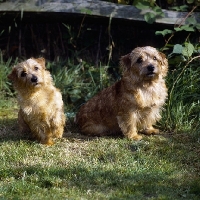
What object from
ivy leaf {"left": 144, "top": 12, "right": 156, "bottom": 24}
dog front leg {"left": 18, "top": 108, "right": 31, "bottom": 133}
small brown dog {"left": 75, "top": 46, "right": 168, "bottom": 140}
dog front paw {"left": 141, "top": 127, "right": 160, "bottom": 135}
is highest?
ivy leaf {"left": 144, "top": 12, "right": 156, "bottom": 24}

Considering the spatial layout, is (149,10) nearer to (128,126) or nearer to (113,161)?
(128,126)

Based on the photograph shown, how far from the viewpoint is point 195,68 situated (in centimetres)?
789

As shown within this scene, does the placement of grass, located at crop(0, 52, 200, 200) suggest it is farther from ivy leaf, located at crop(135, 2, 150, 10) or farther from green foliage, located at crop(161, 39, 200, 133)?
ivy leaf, located at crop(135, 2, 150, 10)

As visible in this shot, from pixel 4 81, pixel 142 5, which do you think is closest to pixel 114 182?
pixel 142 5

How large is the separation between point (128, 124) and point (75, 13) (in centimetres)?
258

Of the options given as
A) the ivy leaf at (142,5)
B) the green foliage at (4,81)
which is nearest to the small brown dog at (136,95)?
the ivy leaf at (142,5)

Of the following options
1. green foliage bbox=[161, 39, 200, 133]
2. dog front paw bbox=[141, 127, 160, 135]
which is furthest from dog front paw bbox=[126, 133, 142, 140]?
green foliage bbox=[161, 39, 200, 133]

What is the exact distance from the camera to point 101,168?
18.6ft

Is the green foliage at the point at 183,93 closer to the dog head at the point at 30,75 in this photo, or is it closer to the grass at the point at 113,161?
the grass at the point at 113,161

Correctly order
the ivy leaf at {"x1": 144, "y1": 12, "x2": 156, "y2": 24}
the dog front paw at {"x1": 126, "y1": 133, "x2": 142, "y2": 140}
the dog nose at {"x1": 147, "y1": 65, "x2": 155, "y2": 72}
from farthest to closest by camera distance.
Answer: the ivy leaf at {"x1": 144, "y1": 12, "x2": 156, "y2": 24} < the dog front paw at {"x1": 126, "y1": 133, "x2": 142, "y2": 140} < the dog nose at {"x1": 147, "y1": 65, "x2": 155, "y2": 72}

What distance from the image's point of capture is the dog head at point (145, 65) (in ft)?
21.4

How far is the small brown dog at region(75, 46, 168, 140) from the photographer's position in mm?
6598

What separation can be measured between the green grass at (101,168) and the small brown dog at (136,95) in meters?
0.23

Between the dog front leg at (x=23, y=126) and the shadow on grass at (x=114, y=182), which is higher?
the shadow on grass at (x=114, y=182)
